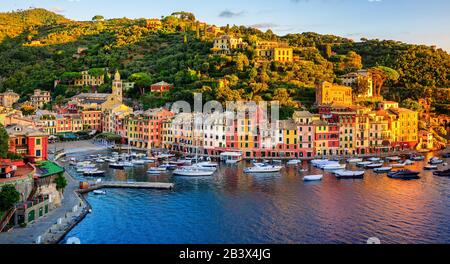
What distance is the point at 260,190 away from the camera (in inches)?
706

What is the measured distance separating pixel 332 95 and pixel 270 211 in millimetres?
19467

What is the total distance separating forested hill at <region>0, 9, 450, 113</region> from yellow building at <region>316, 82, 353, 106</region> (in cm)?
119

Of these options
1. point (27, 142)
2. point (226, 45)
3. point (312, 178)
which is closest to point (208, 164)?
point (312, 178)

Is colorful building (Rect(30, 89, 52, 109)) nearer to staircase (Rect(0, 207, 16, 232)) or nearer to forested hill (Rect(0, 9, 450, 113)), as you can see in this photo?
forested hill (Rect(0, 9, 450, 113))

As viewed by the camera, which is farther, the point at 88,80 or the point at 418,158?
the point at 88,80

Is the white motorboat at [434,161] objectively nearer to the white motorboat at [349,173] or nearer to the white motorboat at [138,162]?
the white motorboat at [349,173]

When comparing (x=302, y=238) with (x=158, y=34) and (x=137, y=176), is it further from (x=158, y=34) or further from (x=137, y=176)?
(x=158, y=34)

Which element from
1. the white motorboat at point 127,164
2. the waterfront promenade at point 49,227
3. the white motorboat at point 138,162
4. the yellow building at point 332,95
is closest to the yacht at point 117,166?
the white motorboat at point 127,164

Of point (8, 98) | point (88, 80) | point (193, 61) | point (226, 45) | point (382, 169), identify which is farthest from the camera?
point (88, 80)

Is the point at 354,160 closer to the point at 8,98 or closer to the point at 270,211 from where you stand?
the point at 270,211

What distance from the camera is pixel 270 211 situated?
14719 millimetres

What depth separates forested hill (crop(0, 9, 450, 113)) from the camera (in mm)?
34594
